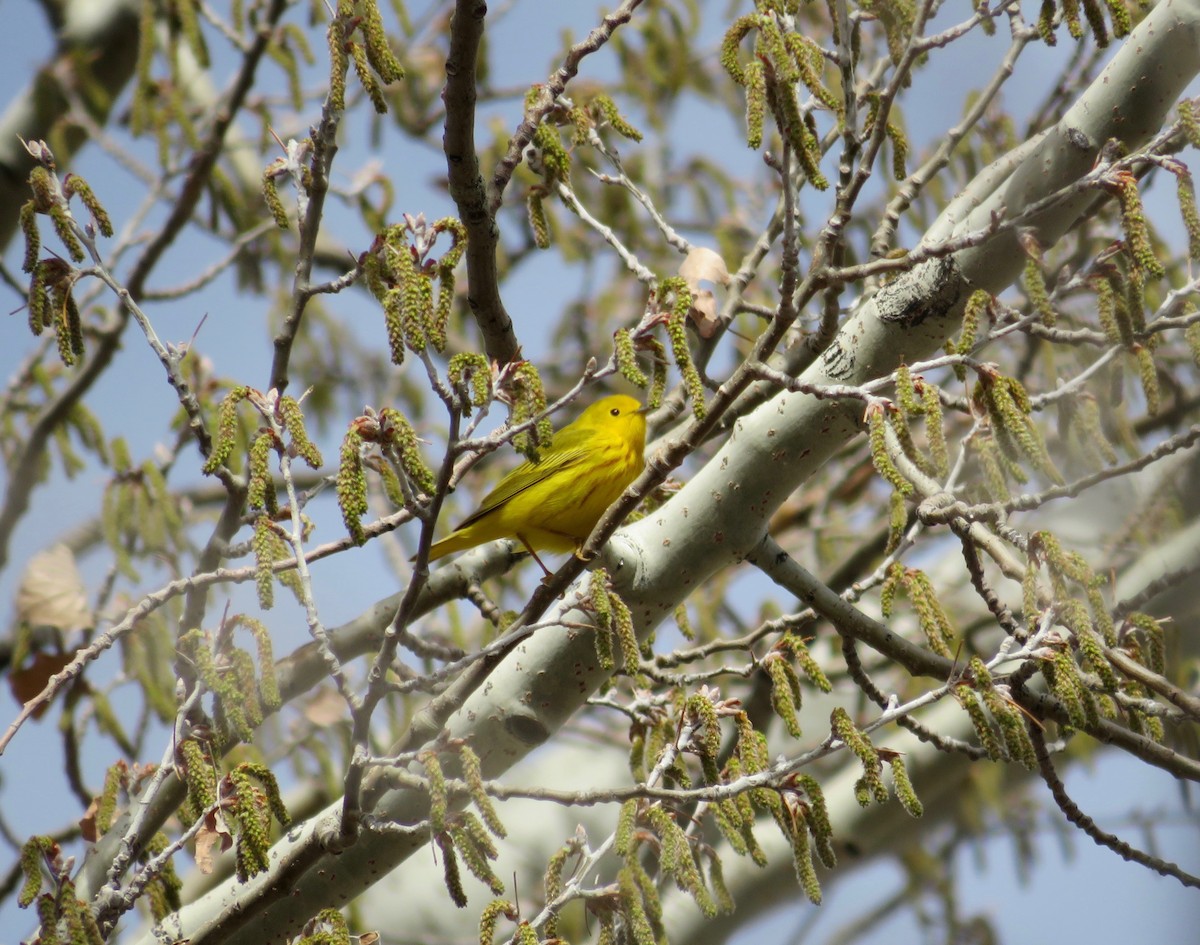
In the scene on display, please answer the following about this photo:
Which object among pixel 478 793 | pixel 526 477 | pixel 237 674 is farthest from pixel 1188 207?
pixel 526 477

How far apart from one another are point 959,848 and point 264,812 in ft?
15.1

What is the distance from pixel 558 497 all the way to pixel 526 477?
0.15 m

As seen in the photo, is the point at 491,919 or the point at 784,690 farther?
the point at 784,690

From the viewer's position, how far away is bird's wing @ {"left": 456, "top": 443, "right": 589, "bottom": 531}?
12.7ft

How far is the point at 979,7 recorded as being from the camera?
8.57ft

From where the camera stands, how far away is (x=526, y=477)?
400 centimetres

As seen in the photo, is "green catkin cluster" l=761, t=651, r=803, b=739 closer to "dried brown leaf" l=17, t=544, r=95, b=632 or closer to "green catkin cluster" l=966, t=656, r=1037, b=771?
"green catkin cluster" l=966, t=656, r=1037, b=771

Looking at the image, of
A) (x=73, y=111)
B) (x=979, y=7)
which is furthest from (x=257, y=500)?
(x=73, y=111)

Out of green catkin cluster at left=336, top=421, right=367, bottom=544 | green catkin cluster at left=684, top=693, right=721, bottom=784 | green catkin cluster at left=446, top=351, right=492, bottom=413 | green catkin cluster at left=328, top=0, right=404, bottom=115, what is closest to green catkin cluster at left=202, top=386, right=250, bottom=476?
green catkin cluster at left=336, top=421, right=367, bottom=544

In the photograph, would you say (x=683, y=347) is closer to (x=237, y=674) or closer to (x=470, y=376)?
(x=470, y=376)

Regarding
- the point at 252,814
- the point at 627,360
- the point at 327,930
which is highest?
the point at 627,360

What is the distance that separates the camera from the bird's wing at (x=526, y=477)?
12.7ft

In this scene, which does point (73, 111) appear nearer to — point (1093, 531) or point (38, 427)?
point (38, 427)

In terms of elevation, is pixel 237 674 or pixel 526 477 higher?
pixel 526 477
